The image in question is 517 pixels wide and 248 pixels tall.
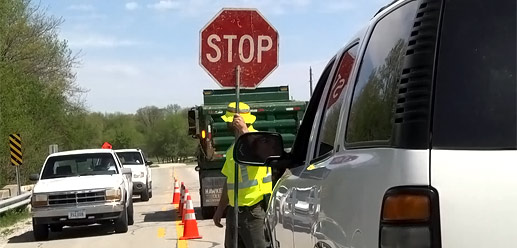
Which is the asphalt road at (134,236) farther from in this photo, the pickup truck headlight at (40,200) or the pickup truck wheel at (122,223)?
the pickup truck headlight at (40,200)

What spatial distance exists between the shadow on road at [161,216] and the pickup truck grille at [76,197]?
3.45m

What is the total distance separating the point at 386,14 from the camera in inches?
109

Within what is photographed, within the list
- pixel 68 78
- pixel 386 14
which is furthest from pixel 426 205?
pixel 68 78

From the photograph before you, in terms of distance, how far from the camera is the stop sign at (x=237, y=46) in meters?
8.10

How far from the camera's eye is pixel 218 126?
16.4 m

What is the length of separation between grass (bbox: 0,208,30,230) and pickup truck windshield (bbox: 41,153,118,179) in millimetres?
2132

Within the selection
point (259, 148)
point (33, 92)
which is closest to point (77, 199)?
point (259, 148)

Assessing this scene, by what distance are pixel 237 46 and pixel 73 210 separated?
764cm

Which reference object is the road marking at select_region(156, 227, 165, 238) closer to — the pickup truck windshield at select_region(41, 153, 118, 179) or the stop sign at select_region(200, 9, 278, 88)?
the pickup truck windshield at select_region(41, 153, 118, 179)

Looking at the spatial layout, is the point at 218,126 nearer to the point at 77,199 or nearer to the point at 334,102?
the point at 77,199

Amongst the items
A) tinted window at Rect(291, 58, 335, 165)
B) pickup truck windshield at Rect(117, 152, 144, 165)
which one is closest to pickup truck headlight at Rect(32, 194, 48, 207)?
tinted window at Rect(291, 58, 335, 165)

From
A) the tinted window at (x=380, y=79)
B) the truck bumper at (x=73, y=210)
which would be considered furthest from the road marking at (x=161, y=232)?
the tinted window at (x=380, y=79)

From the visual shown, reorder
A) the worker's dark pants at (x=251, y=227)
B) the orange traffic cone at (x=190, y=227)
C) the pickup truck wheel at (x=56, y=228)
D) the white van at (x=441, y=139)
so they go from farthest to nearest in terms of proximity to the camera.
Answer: the pickup truck wheel at (x=56, y=228) → the orange traffic cone at (x=190, y=227) → the worker's dark pants at (x=251, y=227) → the white van at (x=441, y=139)

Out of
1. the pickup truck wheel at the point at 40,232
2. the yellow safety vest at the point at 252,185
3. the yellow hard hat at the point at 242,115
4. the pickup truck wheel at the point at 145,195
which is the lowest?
the pickup truck wheel at the point at 145,195
